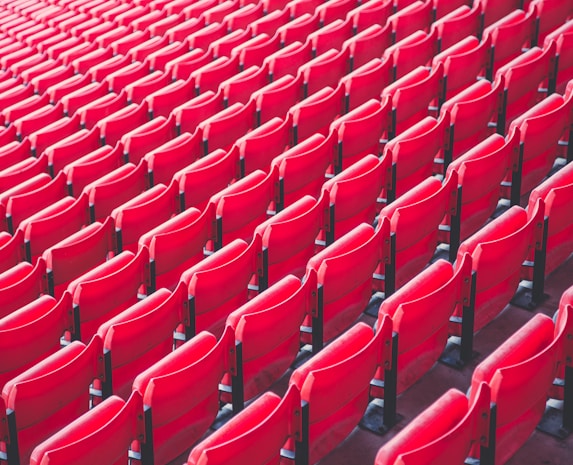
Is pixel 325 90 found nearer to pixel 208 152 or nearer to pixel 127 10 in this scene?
pixel 208 152

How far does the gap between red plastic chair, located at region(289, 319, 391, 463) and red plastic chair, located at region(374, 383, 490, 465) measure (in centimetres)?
22

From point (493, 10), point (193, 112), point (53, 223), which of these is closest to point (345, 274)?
point (53, 223)

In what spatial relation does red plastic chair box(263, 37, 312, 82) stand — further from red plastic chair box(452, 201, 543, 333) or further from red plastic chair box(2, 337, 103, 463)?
red plastic chair box(2, 337, 103, 463)

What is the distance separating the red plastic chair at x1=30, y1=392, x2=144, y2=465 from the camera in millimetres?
1731

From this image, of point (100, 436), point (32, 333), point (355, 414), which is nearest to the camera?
point (100, 436)

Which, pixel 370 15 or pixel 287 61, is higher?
pixel 370 15

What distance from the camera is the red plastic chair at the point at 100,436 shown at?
173cm

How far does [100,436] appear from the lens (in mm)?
1776

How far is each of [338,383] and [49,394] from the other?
653 millimetres

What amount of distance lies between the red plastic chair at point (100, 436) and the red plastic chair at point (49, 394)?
8.2 inches

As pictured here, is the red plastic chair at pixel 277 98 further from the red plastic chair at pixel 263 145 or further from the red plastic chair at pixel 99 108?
the red plastic chair at pixel 99 108

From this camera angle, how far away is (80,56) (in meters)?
5.22

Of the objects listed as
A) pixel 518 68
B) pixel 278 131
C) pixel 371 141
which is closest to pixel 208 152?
pixel 278 131

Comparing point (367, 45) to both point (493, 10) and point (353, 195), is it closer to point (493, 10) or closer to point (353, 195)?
point (493, 10)
